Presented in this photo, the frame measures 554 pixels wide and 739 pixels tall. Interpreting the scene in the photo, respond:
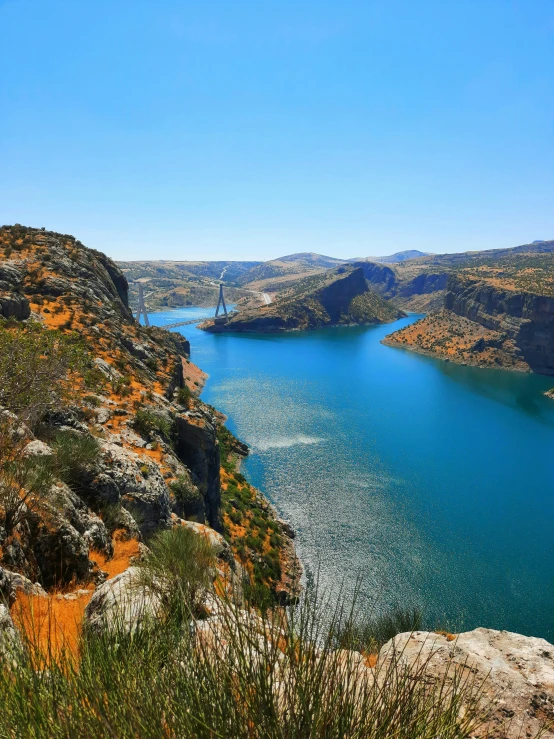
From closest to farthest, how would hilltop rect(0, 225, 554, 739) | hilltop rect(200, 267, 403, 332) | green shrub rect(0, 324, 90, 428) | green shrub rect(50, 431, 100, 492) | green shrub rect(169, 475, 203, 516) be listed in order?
hilltop rect(0, 225, 554, 739), green shrub rect(50, 431, 100, 492), green shrub rect(0, 324, 90, 428), green shrub rect(169, 475, 203, 516), hilltop rect(200, 267, 403, 332)

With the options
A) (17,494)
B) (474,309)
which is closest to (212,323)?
(474,309)

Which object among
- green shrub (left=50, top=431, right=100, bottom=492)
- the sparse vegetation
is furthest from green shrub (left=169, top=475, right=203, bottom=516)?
the sparse vegetation

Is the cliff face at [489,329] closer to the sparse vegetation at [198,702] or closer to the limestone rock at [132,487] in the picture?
the limestone rock at [132,487]

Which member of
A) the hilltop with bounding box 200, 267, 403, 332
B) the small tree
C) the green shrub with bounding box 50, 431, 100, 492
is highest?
the hilltop with bounding box 200, 267, 403, 332

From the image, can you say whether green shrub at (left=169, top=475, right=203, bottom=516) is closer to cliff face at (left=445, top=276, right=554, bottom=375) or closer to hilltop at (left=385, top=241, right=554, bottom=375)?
Result: hilltop at (left=385, top=241, right=554, bottom=375)

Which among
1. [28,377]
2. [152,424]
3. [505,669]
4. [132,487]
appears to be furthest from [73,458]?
[505,669]
